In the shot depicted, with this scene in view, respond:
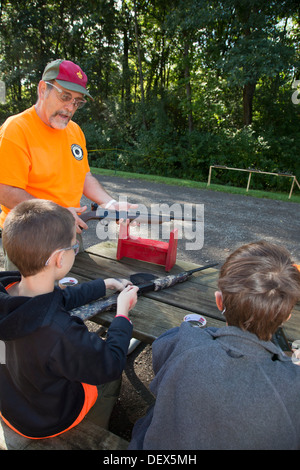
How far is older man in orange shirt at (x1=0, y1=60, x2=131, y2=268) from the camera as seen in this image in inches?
80.9

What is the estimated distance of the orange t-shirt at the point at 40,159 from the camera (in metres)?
2.04

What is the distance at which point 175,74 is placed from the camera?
21.0 metres

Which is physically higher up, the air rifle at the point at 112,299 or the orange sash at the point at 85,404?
the air rifle at the point at 112,299

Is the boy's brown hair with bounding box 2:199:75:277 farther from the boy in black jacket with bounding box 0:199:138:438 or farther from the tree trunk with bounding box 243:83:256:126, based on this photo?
the tree trunk with bounding box 243:83:256:126

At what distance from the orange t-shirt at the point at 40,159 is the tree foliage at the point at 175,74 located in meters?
12.6

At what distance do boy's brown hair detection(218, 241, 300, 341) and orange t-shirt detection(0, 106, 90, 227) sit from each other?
1.61 m

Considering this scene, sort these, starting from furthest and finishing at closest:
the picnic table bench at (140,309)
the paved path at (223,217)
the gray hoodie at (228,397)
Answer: the paved path at (223,217) < the picnic table bench at (140,309) < the gray hoodie at (228,397)

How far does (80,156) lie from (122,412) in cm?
207

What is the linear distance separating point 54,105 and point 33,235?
1.39m

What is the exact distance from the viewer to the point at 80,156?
2.51 meters

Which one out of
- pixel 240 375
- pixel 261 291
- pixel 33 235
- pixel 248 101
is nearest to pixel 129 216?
pixel 33 235

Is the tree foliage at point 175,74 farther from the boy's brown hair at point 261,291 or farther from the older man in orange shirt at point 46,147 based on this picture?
the boy's brown hair at point 261,291

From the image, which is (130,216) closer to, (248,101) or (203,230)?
(203,230)
